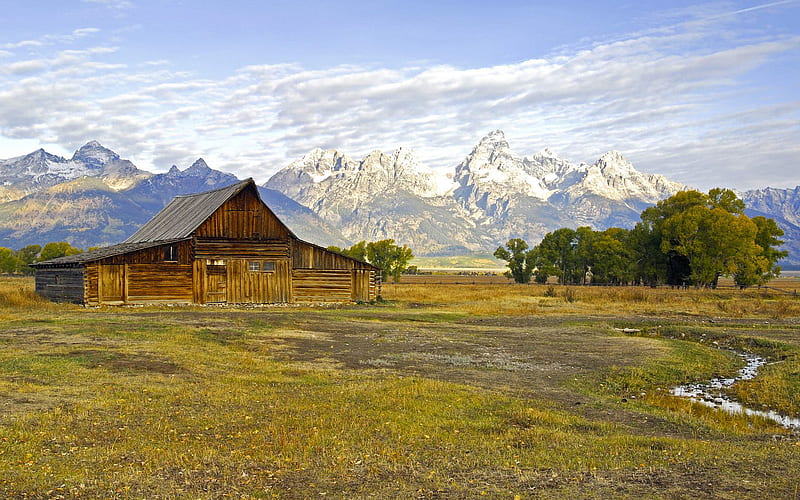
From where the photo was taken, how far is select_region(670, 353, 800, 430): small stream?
16.8 metres

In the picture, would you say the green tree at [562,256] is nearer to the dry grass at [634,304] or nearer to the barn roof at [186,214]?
the dry grass at [634,304]

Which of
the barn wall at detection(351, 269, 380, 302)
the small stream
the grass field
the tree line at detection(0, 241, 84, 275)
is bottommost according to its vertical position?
the small stream

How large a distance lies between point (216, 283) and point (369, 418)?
39665 millimetres

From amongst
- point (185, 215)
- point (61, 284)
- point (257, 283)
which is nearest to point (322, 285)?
point (257, 283)

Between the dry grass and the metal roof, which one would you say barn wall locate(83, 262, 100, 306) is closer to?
the metal roof

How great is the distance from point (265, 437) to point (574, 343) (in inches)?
842

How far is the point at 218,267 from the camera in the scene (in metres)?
52.0

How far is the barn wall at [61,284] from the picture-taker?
4734cm

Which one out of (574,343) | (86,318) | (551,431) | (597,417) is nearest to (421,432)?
(551,431)

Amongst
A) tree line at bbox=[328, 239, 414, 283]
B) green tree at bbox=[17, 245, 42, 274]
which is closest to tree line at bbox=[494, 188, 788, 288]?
tree line at bbox=[328, 239, 414, 283]

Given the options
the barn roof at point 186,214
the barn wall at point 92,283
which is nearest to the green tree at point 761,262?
the barn roof at point 186,214

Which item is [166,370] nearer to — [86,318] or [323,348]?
[323,348]

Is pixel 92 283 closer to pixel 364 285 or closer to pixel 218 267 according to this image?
pixel 218 267

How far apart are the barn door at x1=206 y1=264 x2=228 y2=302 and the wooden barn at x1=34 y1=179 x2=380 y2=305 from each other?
0.25 feet
